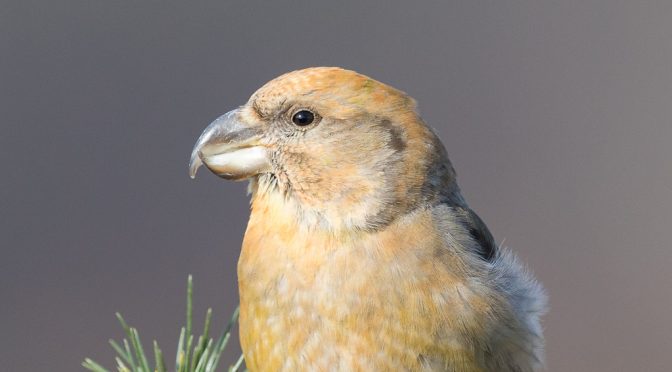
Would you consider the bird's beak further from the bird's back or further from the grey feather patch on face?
the grey feather patch on face

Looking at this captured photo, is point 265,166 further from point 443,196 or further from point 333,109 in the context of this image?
point 443,196

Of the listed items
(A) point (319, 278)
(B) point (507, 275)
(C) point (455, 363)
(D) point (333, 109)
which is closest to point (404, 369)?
(C) point (455, 363)

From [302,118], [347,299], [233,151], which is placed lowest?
[347,299]

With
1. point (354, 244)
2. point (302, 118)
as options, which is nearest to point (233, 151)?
point (302, 118)

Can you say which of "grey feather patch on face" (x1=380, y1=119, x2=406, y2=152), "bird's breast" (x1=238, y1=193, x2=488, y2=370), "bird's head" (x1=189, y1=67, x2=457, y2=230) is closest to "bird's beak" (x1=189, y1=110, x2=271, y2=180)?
"bird's head" (x1=189, y1=67, x2=457, y2=230)

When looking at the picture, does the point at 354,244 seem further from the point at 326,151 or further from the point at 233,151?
the point at 233,151

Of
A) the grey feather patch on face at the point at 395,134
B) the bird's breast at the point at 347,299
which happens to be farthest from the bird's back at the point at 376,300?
the grey feather patch on face at the point at 395,134

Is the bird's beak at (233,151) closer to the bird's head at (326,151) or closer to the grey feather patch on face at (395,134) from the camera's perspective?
the bird's head at (326,151)
